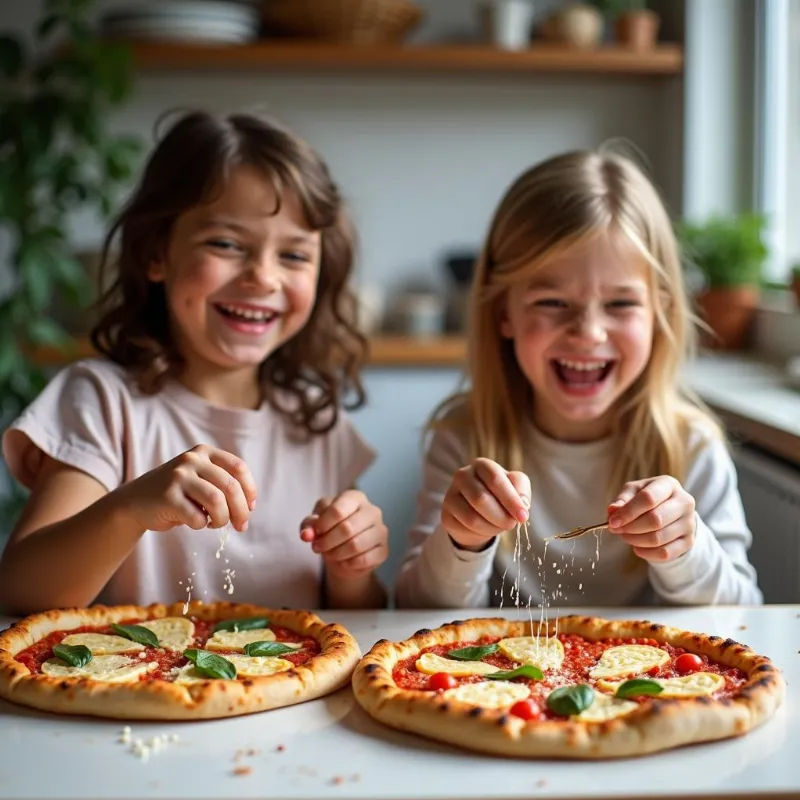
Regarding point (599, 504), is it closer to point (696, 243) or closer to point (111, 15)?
point (696, 243)

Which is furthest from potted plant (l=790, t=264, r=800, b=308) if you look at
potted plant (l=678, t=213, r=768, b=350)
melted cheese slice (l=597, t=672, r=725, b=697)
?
melted cheese slice (l=597, t=672, r=725, b=697)

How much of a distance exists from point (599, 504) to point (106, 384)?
81 cm

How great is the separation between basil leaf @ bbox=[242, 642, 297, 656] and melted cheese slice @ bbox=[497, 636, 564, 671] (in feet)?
0.78

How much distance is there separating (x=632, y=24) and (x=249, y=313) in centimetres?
218

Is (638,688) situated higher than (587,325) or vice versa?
(587,325)

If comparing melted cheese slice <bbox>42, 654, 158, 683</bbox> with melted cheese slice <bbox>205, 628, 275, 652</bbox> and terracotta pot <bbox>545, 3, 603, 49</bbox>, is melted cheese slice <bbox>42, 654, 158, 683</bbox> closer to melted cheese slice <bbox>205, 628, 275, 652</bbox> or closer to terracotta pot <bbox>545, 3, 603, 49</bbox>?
melted cheese slice <bbox>205, 628, 275, 652</bbox>

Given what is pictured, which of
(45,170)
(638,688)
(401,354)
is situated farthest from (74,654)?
(45,170)

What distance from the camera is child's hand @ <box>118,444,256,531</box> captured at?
1.24 meters

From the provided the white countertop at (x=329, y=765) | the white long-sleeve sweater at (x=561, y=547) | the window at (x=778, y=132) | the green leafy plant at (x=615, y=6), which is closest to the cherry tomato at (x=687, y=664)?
the white countertop at (x=329, y=765)

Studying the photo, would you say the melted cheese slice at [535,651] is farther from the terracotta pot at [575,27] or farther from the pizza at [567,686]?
the terracotta pot at [575,27]

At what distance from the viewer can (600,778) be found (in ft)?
3.12

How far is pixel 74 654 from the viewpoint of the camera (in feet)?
3.97

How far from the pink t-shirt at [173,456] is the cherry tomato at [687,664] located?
0.72 meters

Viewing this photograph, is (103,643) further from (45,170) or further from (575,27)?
(575,27)
